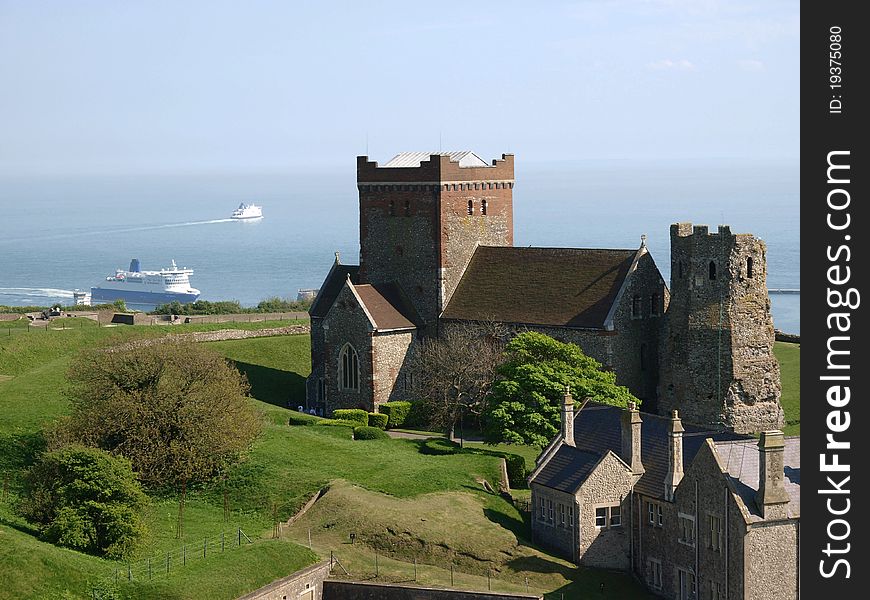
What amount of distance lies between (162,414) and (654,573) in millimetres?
18204

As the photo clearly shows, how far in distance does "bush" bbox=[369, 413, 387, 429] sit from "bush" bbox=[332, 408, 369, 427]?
0.67 feet

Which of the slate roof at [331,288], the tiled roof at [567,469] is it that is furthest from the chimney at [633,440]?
the slate roof at [331,288]

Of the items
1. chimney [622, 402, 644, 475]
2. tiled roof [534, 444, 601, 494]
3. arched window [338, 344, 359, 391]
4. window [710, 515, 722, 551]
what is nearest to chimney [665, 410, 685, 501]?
chimney [622, 402, 644, 475]

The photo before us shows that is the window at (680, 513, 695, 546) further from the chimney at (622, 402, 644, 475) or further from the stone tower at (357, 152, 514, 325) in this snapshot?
the stone tower at (357, 152, 514, 325)

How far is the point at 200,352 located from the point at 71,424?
21.7 ft

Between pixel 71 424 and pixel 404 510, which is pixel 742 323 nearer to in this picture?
pixel 404 510

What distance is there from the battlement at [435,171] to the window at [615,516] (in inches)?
985

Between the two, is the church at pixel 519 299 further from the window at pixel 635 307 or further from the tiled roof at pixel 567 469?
the tiled roof at pixel 567 469

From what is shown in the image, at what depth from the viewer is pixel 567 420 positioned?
160 ft

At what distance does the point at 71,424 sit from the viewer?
49.9 meters

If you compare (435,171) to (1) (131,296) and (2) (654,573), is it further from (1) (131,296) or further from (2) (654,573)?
(1) (131,296)

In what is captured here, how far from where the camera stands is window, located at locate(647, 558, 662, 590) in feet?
145

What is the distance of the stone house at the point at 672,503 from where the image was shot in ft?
129
